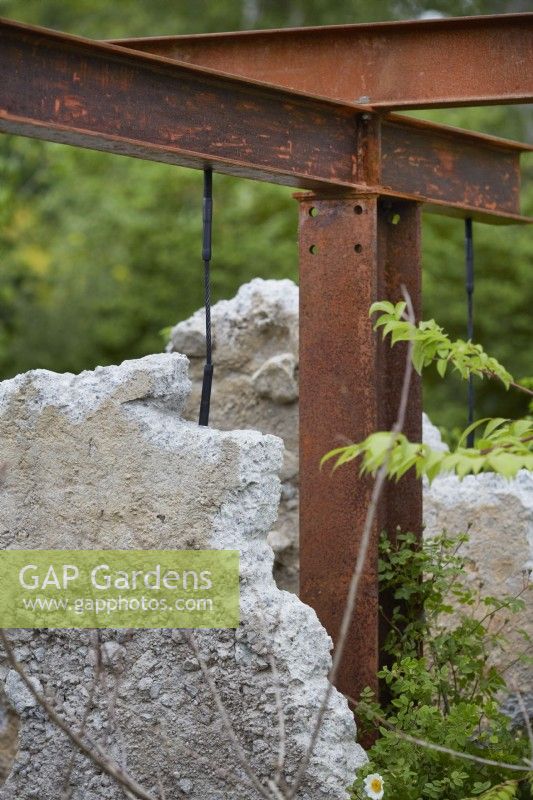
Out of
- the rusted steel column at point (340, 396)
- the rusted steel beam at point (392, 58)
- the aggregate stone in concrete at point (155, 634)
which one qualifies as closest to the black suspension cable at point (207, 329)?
the aggregate stone in concrete at point (155, 634)

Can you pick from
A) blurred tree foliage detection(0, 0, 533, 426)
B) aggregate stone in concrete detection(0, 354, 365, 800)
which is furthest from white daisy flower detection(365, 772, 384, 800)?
blurred tree foliage detection(0, 0, 533, 426)

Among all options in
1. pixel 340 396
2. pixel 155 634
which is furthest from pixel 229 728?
pixel 340 396

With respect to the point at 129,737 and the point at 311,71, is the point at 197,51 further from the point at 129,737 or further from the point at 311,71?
the point at 129,737

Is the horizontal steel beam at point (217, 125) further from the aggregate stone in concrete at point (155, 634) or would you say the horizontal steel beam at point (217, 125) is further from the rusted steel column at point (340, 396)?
the aggregate stone in concrete at point (155, 634)

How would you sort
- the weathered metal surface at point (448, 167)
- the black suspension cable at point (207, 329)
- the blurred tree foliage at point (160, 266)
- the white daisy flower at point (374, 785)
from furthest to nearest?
the blurred tree foliage at point (160, 266), the weathered metal surface at point (448, 167), the black suspension cable at point (207, 329), the white daisy flower at point (374, 785)

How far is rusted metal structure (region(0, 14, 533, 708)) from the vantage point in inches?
141

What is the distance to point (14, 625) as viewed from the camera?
338 cm

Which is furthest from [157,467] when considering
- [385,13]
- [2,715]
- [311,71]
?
[385,13]

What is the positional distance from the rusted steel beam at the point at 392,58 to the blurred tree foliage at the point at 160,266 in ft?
30.1

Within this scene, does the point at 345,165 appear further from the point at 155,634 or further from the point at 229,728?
the point at 229,728

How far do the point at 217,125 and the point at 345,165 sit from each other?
0.55 metres

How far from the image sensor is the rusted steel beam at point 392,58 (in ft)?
12.1

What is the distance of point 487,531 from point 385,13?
563 inches

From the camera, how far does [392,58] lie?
3816mm
